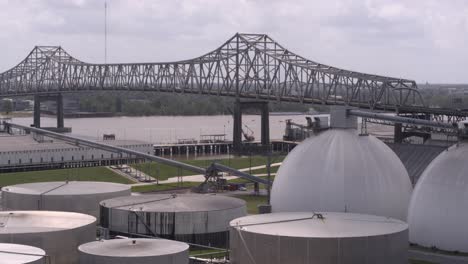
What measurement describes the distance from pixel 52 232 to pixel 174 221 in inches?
262

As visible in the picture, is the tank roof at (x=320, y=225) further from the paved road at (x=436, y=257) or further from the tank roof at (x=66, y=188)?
the tank roof at (x=66, y=188)

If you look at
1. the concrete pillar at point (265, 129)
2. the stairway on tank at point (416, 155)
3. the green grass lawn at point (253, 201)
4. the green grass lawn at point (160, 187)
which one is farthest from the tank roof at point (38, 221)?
the concrete pillar at point (265, 129)

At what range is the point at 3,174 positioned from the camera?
66.7m

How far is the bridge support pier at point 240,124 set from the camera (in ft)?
293

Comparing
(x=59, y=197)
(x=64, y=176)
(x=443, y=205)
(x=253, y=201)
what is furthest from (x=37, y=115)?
(x=443, y=205)

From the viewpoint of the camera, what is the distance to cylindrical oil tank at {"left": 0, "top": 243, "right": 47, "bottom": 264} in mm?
24734

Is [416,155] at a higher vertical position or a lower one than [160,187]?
higher

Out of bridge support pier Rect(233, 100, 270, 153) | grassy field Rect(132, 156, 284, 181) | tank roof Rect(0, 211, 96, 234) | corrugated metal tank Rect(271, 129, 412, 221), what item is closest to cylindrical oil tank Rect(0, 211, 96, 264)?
tank roof Rect(0, 211, 96, 234)

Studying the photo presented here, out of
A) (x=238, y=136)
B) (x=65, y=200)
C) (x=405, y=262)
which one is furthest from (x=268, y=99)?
(x=405, y=262)

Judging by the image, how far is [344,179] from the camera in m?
33.5

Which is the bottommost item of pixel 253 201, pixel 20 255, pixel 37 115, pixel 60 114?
pixel 253 201

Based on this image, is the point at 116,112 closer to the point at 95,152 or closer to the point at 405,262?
the point at 95,152

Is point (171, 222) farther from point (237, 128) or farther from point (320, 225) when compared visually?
point (237, 128)

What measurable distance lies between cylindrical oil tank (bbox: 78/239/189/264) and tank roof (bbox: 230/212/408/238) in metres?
2.07
